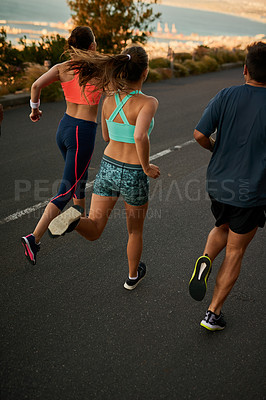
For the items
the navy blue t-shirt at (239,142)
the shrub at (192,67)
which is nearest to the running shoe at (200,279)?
the navy blue t-shirt at (239,142)

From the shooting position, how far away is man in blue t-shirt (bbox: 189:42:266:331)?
2.28 metres

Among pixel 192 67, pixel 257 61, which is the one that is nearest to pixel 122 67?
pixel 257 61

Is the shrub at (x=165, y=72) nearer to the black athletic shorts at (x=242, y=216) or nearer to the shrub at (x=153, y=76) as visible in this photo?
the shrub at (x=153, y=76)

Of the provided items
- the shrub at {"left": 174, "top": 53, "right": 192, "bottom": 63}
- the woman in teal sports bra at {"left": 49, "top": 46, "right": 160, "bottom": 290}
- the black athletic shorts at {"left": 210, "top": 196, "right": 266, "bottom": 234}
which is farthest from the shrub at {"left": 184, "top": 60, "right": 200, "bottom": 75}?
the black athletic shorts at {"left": 210, "top": 196, "right": 266, "bottom": 234}

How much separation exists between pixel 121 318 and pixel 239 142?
5.44 feet

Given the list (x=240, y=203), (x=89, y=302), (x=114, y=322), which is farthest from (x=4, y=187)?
(x=240, y=203)

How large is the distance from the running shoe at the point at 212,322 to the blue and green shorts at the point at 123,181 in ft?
3.39

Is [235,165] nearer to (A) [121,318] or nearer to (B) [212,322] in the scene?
(B) [212,322]

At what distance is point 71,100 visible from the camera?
3.41m

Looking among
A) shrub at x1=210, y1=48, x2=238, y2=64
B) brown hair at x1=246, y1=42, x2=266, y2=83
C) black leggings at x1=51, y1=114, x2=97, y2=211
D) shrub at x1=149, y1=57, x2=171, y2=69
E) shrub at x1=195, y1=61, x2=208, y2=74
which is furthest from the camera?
shrub at x1=210, y1=48, x2=238, y2=64

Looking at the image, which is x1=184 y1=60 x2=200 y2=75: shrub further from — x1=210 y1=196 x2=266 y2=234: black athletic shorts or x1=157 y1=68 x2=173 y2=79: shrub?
x1=210 y1=196 x2=266 y2=234: black athletic shorts

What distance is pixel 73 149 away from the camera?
11.3 feet

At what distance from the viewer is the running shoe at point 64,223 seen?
7.77ft

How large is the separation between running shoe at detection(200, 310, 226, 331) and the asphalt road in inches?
2.3
